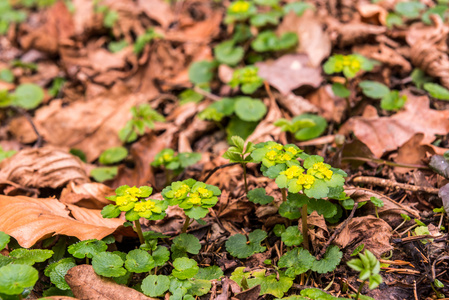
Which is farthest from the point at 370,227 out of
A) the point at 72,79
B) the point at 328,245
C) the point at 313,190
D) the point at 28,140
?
the point at 72,79

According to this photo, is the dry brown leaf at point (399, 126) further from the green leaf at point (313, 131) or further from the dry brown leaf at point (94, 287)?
the dry brown leaf at point (94, 287)

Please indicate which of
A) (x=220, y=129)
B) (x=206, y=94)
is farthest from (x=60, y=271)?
(x=206, y=94)

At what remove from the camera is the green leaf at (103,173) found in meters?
3.10

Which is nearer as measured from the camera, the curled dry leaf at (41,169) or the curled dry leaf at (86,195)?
the curled dry leaf at (86,195)

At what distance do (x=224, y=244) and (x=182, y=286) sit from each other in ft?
1.54

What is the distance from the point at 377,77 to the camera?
3.37 meters

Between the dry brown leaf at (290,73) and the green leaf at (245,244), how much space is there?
1603mm

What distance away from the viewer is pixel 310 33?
381 cm

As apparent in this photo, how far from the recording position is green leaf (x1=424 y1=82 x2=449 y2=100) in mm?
2838

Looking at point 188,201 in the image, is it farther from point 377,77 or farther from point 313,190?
point 377,77

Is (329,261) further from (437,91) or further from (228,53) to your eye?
(228,53)

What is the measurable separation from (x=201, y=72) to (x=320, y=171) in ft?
8.04

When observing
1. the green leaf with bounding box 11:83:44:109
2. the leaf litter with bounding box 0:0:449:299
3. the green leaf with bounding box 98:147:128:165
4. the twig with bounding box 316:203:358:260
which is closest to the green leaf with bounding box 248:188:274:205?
the leaf litter with bounding box 0:0:449:299

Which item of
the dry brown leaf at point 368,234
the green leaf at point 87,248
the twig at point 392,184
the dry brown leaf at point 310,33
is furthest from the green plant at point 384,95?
the green leaf at point 87,248
